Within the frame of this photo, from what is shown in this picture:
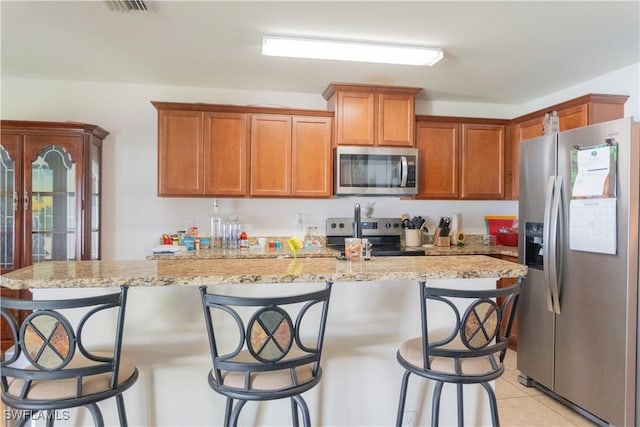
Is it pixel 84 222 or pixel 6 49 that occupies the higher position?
pixel 6 49

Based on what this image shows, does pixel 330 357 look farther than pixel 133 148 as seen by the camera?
No

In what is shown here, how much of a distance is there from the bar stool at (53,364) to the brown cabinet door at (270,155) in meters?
2.40

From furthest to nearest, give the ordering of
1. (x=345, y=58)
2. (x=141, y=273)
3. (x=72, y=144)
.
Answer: (x=72, y=144), (x=345, y=58), (x=141, y=273)

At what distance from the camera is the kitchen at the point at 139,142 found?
369 cm

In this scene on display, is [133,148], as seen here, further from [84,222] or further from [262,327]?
[262,327]

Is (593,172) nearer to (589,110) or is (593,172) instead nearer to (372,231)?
(589,110)

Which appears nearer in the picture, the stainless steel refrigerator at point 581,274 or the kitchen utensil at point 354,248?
the kitchen utensil at point 354,248

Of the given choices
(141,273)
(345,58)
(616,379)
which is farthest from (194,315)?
(616,379)

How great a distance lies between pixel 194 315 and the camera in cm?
175

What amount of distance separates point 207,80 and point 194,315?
2.58 metres

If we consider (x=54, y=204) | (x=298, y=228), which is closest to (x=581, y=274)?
(x=298, y=228)

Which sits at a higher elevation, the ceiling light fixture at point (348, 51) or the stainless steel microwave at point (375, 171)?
the ceiling light fixture at point (348, 51)

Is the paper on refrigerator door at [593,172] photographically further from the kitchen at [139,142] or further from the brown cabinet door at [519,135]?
the kitchen at [139,142]

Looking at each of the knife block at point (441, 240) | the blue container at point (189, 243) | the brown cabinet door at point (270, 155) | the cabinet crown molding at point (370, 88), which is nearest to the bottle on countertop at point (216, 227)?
the blue container at point (189, 243)
